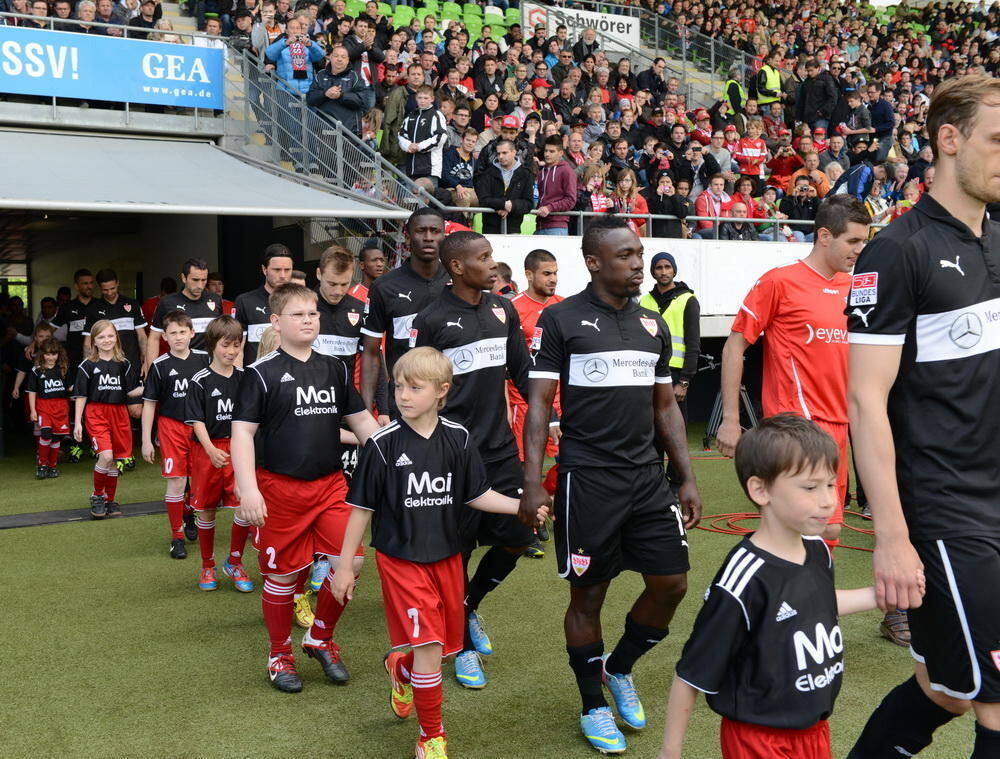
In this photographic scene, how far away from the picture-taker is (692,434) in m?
13.1

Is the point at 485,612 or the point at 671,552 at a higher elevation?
the point at 671,552

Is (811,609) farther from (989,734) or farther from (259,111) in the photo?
(259,111)

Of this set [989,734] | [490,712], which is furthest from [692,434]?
[989,734]

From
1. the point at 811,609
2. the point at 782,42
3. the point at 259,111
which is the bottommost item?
the point at 811,609

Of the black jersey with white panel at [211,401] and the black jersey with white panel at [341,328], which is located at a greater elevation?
the black jersey with white panel at [341,328]

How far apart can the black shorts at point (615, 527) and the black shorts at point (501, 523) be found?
0.44m

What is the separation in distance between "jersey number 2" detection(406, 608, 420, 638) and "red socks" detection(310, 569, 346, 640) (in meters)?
0.87

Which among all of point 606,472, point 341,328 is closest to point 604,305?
point 606,472

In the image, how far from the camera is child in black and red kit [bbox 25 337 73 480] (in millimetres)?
10617

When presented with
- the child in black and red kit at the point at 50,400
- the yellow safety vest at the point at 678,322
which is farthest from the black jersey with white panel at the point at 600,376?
the child in black and red kit at the point at 50,400

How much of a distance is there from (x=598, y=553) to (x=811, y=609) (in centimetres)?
130

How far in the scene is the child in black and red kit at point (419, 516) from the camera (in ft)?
12.2

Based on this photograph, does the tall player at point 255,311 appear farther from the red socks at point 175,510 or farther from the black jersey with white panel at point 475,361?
the black jersey with white panel at point 475,361

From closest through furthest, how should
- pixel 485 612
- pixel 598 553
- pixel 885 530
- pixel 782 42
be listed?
pixel 885 530 → pixel 598 553 → pixel 485 612 → pixel 782 42
